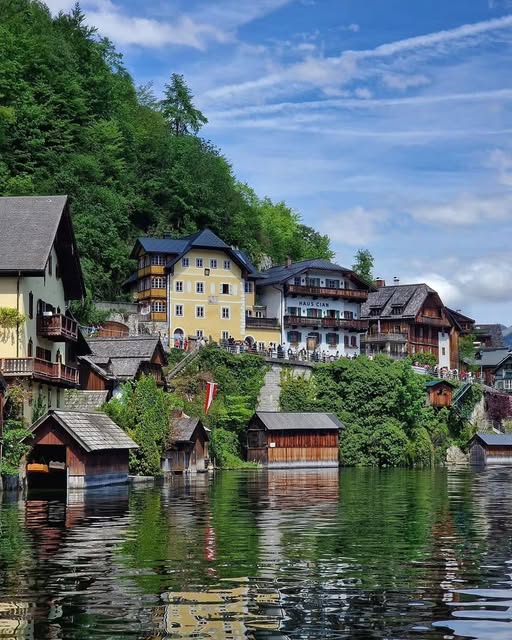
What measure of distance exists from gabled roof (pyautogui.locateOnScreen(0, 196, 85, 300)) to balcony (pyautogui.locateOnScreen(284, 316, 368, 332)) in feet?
173

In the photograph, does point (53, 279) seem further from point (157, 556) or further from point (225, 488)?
point (157, 556)

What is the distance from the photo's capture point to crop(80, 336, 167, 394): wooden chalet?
65.0 m

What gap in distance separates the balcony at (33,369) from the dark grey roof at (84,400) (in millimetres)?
6517

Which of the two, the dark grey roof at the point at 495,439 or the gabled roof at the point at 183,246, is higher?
the gabled roof at the point at 183,246

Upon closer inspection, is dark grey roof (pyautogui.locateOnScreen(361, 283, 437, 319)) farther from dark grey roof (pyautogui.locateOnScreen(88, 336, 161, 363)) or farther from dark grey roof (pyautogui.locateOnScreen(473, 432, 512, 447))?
dark grey roof (pyautogui.locateOnScreen(88, 336, 161, 363))

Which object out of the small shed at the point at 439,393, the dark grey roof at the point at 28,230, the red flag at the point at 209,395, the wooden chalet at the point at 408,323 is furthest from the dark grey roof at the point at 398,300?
the dark grey roof at the point at 28,230

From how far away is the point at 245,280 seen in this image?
10550 cm

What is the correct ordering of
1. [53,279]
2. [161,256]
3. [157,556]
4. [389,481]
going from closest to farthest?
[157,556] → [53,279] → [389,481] → [161,256]

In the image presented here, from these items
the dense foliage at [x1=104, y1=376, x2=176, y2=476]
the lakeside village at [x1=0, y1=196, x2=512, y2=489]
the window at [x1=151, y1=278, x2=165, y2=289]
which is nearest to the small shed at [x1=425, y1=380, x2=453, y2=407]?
the lakeside village at [x1=0, y1=196, x2=512, y2=489]

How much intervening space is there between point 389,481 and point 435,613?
4606cm

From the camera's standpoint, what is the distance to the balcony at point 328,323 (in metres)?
107

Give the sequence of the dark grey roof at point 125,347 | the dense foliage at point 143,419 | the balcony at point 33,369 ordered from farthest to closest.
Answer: the dark grey roof at point 125,347 → the dense foliage at point 143,419 → the balcony at point 33,369

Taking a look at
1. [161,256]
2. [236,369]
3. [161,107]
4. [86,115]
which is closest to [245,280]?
[161,256]

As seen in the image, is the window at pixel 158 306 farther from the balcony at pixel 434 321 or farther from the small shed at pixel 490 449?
the balcony at pixel 434 321
